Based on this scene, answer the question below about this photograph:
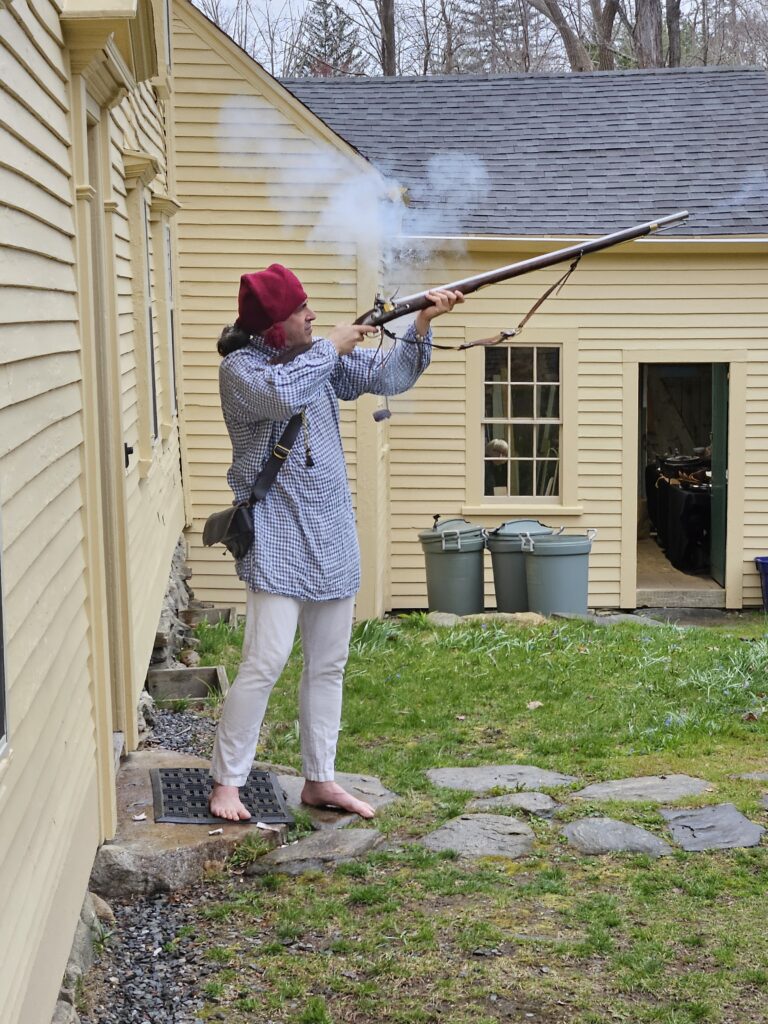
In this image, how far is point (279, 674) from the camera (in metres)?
4.66

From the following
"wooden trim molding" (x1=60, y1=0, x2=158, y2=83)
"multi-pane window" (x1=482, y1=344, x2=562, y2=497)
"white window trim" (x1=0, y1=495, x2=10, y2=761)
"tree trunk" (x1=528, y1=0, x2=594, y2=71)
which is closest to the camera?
"white window trim" (x1=0, y1=495, x2=10, y2=761)

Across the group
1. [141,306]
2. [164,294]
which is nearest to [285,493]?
[141,306]

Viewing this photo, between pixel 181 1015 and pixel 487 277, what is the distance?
3040 millimetres

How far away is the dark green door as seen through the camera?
12.9 meters

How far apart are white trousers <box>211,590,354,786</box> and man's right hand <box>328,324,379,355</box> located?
2.89 feet

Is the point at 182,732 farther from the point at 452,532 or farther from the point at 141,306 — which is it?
the point at 452,532

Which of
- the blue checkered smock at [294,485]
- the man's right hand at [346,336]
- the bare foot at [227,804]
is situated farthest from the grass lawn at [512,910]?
the man's right hand at [346,336]

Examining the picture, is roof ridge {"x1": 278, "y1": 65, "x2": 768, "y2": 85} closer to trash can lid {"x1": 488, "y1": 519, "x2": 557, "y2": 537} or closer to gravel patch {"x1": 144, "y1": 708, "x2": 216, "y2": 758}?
trash can lid {"x1": 488, "y1": 519, "x2": 557, "y2": 537}

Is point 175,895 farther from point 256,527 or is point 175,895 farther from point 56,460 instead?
point 56,460

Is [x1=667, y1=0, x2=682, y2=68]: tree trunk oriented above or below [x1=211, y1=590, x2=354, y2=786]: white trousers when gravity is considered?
above

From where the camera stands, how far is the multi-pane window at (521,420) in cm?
1258

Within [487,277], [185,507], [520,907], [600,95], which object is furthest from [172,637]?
[600,95]

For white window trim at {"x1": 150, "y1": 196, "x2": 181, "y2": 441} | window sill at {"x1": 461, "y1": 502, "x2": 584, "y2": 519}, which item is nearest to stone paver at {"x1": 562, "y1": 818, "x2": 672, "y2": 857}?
white window trim at {"x1": 150, "y1": 196, "x2": 181, "y2": 441}

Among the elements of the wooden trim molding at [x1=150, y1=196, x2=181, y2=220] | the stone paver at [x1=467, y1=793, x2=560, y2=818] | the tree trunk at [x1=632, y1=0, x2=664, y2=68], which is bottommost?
the stone paver at [x1=467, y1=793, x2=560, y2=818]
